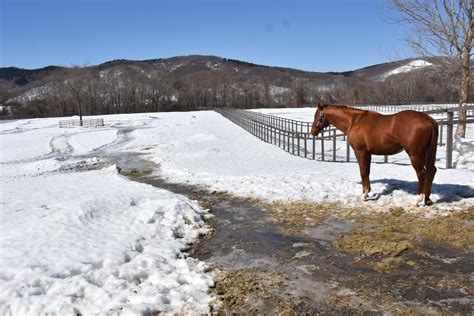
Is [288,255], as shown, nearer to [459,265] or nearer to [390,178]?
[459,265]

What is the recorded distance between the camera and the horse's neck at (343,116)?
7.70m

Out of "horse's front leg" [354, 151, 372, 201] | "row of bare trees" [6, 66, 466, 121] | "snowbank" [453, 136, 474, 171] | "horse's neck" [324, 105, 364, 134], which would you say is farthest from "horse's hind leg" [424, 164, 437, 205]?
"row of bare trees" [6, 66, 466, 121]

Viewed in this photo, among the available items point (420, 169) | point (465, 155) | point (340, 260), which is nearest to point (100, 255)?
point (340, 260)

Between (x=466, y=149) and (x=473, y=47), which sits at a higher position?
(x=473, y=47)

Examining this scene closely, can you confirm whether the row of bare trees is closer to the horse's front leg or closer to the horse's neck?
the horse's neck

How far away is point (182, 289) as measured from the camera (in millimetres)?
4070

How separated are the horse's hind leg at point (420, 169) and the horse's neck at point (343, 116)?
4.85ft

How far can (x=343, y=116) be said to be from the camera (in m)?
7.86

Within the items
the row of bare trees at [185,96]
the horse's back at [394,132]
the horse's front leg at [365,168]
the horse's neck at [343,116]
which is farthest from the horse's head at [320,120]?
the row of bare trees at [185,96]

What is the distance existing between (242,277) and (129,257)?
153 cm

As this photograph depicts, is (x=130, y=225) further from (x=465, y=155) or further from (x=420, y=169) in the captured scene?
(x=465, y=155)

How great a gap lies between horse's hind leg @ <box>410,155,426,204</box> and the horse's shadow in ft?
1.42

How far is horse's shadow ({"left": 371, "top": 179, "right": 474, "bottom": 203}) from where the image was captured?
705cm

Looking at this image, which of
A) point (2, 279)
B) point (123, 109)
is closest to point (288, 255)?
point (2, 279)
